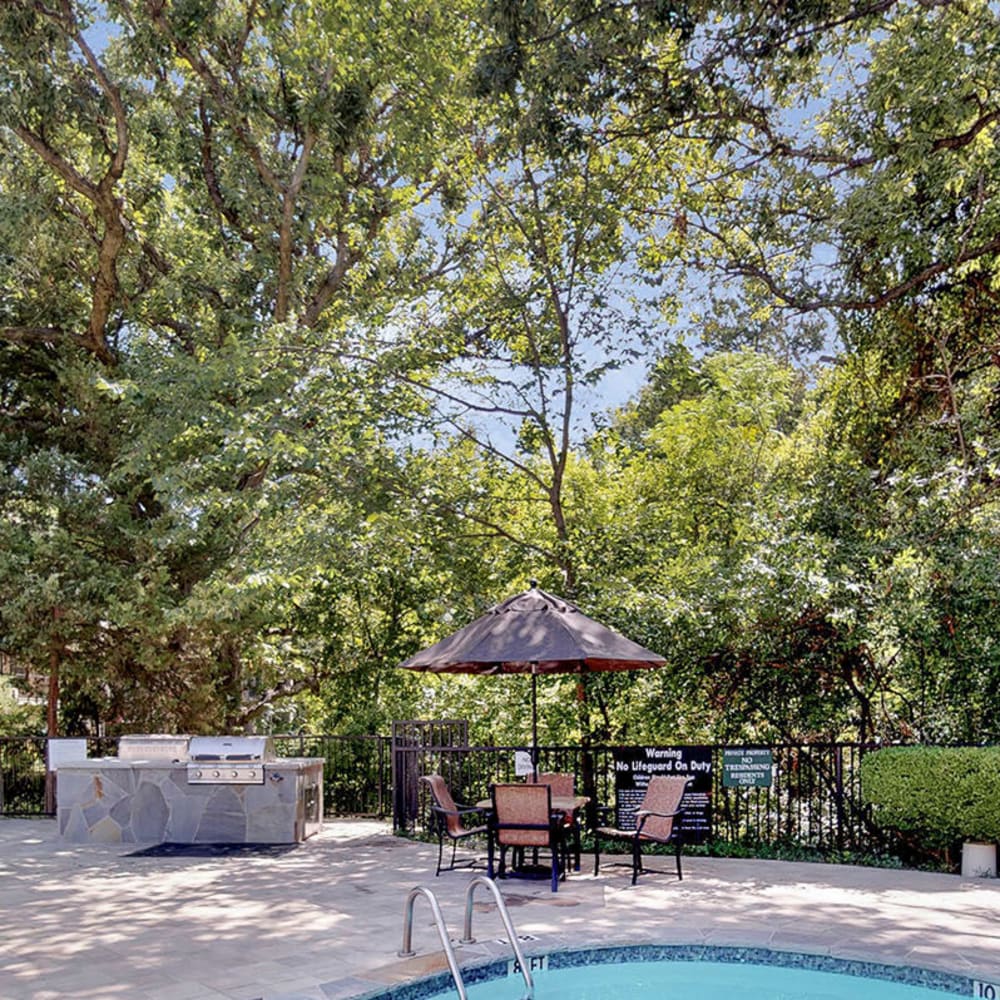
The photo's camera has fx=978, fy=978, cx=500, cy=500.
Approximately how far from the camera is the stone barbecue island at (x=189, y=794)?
32.9 feet

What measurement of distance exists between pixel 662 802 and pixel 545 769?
352cm

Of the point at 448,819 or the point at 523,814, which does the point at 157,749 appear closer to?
the point at 448,819

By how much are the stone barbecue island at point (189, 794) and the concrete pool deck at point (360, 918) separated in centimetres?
78

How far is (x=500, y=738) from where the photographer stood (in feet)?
40.5

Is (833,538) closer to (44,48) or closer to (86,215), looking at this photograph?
(44,48)

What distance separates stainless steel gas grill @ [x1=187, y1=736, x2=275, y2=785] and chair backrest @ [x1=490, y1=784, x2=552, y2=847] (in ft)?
10.9

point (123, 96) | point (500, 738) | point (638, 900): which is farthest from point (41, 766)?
point (638, 900)

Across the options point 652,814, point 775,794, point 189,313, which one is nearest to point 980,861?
point 775,794

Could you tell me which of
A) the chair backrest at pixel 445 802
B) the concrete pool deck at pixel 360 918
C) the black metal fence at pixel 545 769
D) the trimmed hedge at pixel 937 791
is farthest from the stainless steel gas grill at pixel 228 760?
the trimmed hedge at pixel 937 791

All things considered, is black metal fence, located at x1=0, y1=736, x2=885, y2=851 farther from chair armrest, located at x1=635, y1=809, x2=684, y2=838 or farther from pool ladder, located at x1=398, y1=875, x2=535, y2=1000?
pool ladder, located at x1=398, y1=875, x2=535, y2=1000

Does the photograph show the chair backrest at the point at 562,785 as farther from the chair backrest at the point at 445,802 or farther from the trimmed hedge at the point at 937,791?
A: the trimmed hedge at the point at 937,791

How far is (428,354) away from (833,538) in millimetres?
4934

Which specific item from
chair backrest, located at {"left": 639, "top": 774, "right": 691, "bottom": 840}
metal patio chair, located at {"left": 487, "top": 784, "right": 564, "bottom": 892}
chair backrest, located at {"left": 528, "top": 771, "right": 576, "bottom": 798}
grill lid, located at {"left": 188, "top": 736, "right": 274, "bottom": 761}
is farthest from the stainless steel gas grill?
chair backrest, located at {"left": 639, "top": 774, "right": 691, "bottom": 840}

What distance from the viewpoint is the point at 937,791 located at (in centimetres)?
820
